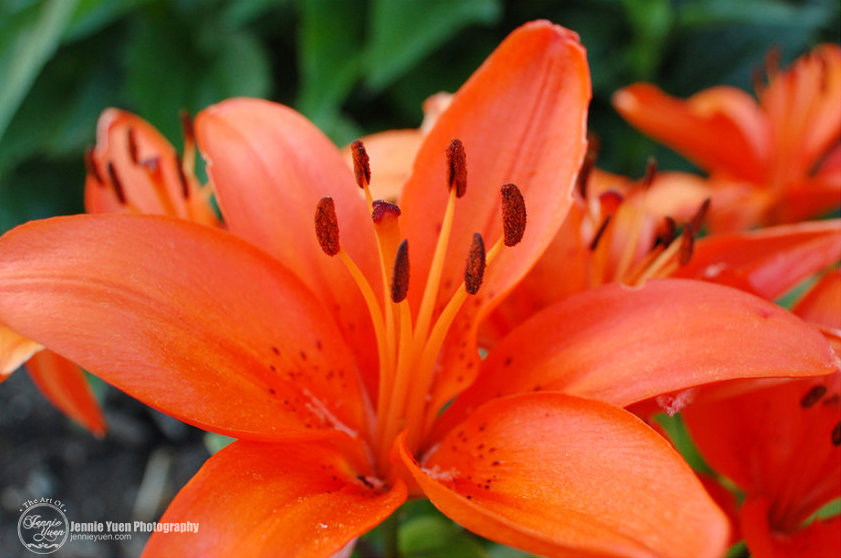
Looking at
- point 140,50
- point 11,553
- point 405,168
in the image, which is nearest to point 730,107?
Result: point 405,168

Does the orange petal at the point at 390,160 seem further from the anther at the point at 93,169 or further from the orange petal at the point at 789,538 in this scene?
the orange petal at the point at 789,538

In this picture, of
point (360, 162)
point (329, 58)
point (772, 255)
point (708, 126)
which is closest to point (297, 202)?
point (360, 162)

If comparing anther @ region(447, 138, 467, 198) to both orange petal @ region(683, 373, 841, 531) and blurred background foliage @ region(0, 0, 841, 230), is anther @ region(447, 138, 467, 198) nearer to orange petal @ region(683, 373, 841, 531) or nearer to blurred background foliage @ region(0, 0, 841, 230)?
orange petal @ region(683, 373, 841, 531)

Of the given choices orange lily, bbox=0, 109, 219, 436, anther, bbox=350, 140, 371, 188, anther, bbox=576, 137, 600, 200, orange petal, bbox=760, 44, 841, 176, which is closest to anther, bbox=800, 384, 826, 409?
anther, bbox=576, 137, 600, 200

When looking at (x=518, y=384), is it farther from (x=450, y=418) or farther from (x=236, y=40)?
(x=236, y=40)

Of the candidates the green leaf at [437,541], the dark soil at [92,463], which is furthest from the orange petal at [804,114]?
the dark soil at [92,463]

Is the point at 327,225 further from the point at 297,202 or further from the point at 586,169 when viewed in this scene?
the point at 586,169
